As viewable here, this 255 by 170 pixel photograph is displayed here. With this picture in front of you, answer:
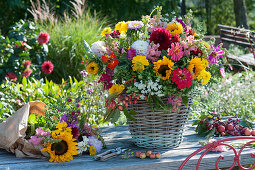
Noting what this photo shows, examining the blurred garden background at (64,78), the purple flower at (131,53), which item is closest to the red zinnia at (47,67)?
the blurred garden background at (64,78)

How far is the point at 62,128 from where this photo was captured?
5.55 feet

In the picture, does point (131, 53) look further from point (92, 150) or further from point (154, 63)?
point (92, 150)

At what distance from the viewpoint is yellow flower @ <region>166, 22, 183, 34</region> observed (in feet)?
5.54

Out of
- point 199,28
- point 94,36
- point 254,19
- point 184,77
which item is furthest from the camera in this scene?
point 254,19

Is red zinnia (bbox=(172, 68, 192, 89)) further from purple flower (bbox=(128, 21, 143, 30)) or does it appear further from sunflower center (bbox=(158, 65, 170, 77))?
purple flower (bbox=(128, 21, 143, 30))

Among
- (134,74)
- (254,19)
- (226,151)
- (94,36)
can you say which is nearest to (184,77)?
(134,74)

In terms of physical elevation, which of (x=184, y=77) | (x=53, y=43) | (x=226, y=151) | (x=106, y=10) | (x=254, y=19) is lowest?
(x=226, y=151)

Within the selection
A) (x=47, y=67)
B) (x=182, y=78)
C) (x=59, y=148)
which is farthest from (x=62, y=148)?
(x=47, y=67)

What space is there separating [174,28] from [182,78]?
311mm

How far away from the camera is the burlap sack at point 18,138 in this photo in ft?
5.53

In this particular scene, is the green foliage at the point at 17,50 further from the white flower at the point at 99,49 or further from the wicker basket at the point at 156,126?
the wicker basket at the point at 156,126

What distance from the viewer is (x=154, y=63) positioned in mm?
1567

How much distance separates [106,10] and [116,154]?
6.22 m

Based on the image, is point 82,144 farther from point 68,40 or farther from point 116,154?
point 68,40
